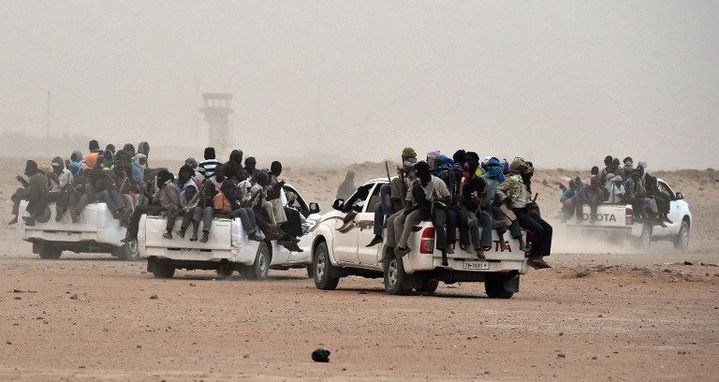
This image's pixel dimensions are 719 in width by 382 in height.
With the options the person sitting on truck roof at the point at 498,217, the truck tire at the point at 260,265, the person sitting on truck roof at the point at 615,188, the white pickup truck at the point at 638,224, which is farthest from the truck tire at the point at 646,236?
the person sitting on truck roof at the point at 498,217

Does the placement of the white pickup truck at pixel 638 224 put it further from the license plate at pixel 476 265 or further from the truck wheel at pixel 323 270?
the license plate at pixel 476 265

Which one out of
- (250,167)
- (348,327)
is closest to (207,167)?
(250,167)

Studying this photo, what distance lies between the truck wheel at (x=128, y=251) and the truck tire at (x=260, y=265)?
659 cm

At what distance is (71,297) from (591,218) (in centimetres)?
2326

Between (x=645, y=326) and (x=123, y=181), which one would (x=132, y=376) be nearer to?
(x=645, y=326)

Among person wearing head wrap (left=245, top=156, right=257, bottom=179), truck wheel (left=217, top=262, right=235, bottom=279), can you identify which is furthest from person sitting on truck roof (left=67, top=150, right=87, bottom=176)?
truck wheel (left=217, top=262, right=235, bottom=279)

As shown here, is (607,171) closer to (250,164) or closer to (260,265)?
(250,164)

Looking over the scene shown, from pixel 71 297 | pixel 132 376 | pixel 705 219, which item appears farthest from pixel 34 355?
pixel 705 219

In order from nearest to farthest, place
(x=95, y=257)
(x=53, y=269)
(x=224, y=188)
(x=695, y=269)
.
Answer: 1. (x=224, y=188)
2. (x=53, y=269)
3. (x=695, y=269)
4. (x=95, y=257)

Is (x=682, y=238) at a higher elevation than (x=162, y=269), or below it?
below

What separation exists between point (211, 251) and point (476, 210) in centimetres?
537

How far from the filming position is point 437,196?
2259cm

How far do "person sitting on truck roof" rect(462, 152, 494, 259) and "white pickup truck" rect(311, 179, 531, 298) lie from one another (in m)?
0.23

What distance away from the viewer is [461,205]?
75.2 ft
